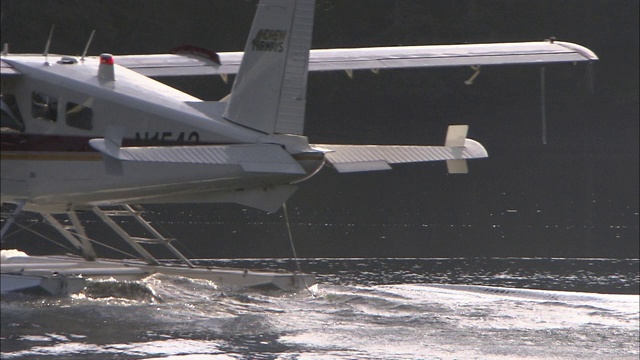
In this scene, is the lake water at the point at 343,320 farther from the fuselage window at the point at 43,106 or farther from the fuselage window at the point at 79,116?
the fuselage window at the point at 43,106

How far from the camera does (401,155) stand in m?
8.64

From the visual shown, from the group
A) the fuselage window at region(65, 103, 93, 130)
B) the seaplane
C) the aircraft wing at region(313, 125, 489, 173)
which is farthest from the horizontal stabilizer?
the fuselage window at region(65, 103, 93, 130)

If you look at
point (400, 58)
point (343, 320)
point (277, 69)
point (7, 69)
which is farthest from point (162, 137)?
point (400, 58)

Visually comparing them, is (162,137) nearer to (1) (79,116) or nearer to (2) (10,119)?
(1) (79,116)

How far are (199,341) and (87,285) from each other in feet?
6.05

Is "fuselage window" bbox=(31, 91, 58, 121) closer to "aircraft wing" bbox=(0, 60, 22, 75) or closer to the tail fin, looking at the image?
"aircraft wing" bbox=(0, 60, 22, 75)

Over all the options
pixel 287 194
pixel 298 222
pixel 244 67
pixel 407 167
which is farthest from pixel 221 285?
pixel 407 167


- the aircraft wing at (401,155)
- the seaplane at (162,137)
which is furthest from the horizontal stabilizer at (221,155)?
the aircraft wing at (401,155)

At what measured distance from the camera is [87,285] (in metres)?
8.47

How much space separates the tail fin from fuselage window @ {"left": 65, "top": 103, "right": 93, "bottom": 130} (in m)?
1.11

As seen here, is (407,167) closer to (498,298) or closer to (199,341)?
(498,298)

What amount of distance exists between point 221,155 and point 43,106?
1643 millimetres

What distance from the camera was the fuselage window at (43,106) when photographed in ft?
28.1

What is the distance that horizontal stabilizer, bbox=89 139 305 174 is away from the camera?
7402mm
